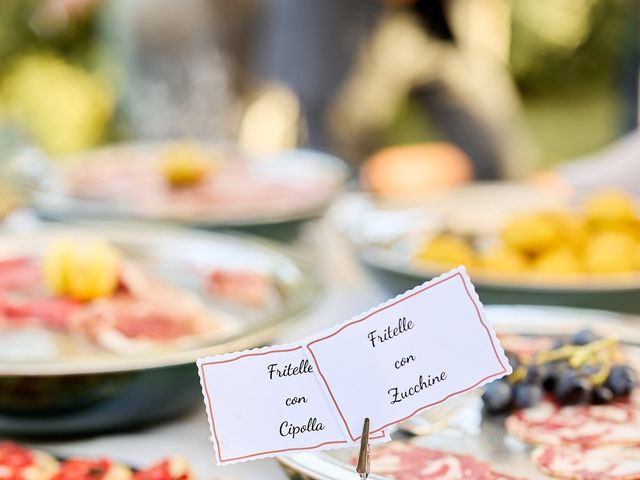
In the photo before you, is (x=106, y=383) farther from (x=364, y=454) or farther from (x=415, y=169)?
(x=415, y=169)

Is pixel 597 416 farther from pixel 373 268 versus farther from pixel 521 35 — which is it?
pixel 521 35

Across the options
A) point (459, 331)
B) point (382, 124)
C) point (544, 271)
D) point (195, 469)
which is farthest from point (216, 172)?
point (382, 124)

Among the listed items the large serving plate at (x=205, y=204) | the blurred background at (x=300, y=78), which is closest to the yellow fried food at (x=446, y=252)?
the large serving plate at (x=205, y=204)

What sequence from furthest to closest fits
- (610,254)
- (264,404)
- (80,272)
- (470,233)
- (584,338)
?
(470,233) < (610,254) < (80,272) < (584,338) < (264,404)

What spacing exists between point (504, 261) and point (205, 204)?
0.68 m

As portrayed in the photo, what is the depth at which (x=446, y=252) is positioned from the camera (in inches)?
60.2

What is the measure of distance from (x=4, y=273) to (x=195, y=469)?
62 cm

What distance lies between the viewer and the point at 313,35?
13.2ft

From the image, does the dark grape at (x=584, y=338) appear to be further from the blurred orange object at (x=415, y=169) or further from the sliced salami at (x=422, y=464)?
the blurred orange object at (x=415, y=169)

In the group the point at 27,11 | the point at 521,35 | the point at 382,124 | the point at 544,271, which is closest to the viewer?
the point at 544,271

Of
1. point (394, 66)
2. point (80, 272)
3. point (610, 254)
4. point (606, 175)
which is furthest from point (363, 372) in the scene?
point (394, 66)

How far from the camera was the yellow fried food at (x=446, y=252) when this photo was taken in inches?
59.7

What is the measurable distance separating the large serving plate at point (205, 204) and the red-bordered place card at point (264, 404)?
1029 mm

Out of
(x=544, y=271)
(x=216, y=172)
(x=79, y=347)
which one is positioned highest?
(x=216, y=172)
